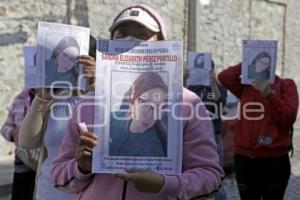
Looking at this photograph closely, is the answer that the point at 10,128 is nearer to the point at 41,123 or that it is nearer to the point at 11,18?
the point at 41,123

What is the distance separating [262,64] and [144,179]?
324cm

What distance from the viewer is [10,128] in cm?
495

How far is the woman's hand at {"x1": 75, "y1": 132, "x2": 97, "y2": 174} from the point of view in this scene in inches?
82.4

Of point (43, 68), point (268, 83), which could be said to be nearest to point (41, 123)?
point (43, 68)

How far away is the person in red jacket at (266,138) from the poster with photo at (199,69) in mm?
833

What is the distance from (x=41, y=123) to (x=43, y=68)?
42 centimetres

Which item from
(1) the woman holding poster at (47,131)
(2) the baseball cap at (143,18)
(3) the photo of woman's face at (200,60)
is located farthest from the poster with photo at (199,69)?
(2) the baseball cap at (143,18)

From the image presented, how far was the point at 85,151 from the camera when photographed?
2113 millimetres

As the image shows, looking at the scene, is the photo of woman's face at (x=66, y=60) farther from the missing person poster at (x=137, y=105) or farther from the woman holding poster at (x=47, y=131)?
the missing person poster at (x=137, y=105)

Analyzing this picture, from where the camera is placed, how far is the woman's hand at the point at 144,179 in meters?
2.04

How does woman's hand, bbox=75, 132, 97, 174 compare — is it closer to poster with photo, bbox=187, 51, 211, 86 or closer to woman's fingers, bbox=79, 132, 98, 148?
woman's fingers, bbox=79, 132, 98, 148

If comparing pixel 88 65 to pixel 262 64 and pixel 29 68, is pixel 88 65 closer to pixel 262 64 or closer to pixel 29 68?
pixel 29 68

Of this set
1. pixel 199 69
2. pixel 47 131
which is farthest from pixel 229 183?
pixel 47 131

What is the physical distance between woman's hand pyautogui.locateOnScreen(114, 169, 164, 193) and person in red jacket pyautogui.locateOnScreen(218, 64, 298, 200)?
3.02 m
